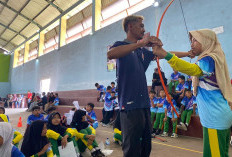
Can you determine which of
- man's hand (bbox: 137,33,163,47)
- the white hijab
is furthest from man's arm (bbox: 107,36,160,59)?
the white hijab

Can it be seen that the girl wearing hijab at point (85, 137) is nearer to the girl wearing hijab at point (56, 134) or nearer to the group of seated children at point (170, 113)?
the girl wearing hijab at point (56, 134)

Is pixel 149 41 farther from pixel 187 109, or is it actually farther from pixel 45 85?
pixel 45 85

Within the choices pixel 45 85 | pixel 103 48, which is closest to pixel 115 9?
pixel 103 48

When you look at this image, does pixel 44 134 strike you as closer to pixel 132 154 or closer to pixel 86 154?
pixel 86 154

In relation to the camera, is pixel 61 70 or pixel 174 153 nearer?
pixel 174 153

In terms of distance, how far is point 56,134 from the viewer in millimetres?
2414

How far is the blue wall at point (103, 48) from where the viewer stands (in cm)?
553

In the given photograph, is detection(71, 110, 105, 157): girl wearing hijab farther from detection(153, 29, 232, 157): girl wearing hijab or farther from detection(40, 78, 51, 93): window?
detection(40, 78, 51, 93): window

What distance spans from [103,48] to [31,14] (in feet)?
28.6

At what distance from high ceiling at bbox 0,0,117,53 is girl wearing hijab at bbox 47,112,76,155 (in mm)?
9015

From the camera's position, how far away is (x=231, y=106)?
1300mm

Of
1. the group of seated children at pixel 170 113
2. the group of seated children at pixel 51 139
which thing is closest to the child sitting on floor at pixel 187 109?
the group of seated children at pixel 170 113

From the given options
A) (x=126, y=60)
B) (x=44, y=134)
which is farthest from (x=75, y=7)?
(x=126, y=60)

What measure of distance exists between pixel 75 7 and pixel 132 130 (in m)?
12.3
